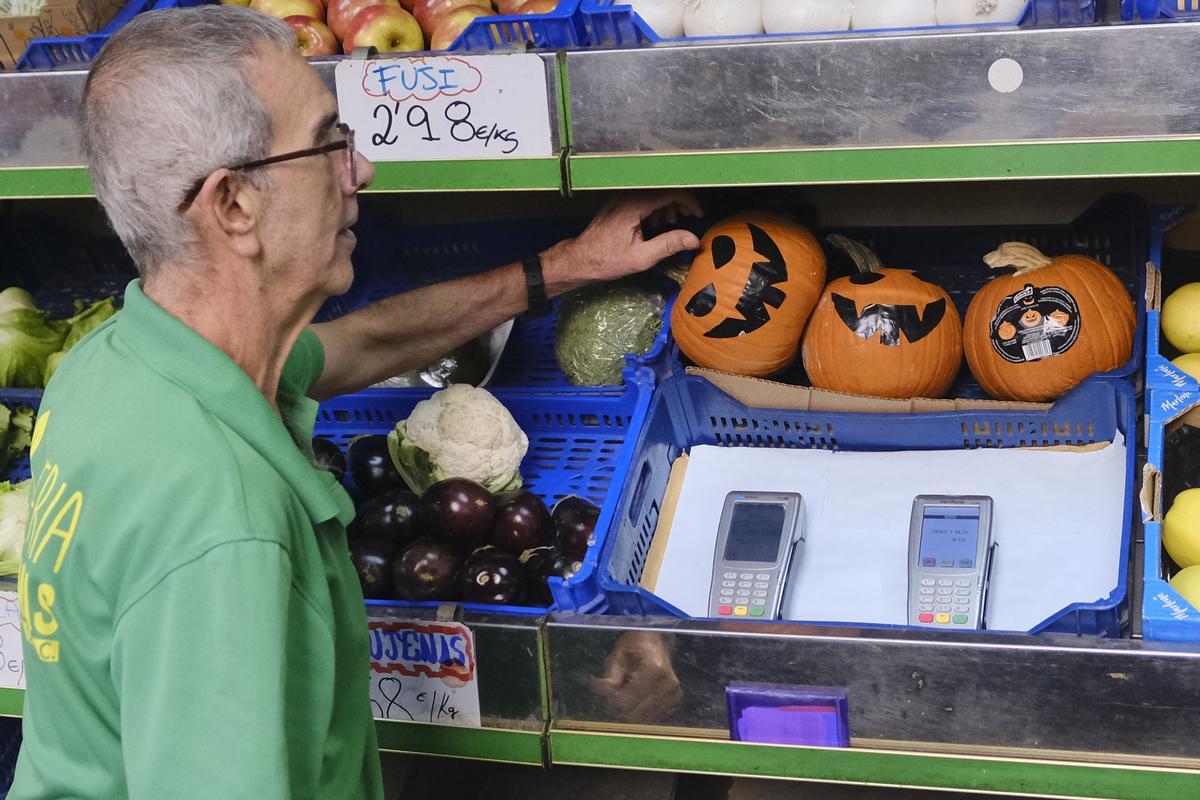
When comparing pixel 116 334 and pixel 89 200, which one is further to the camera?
pixel 89 200

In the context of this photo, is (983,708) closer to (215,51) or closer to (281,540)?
(281,540)

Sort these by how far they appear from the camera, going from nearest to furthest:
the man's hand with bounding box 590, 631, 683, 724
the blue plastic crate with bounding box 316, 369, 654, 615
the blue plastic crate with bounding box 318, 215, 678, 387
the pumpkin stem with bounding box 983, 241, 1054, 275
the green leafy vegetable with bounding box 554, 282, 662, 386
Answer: the man's hand with bounding box 590, 631, 683, 724 → the pumpkin stem with bounding box 983, 241, 1054, 275 → the blue plastic crate with bounding box 316, 369, 654, 615 → the green leafy vegetable with bounding box 554, 282, 662, 386 → the blue plastic crate with bounding box 318, 215, 678, 387

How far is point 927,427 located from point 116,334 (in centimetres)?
136

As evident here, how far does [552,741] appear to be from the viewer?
1.92m

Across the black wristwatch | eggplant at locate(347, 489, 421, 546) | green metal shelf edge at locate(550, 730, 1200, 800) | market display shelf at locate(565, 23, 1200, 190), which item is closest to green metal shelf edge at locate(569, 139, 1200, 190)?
market display shelf at locate(565, 23, 1200, 190)

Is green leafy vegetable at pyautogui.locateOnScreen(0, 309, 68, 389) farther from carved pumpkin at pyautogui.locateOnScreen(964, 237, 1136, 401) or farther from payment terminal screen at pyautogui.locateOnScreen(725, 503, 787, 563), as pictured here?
carved pumpkin at pyautogui.locateOnScreen(964, 237, 1136, 401)

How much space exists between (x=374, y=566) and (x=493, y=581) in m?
0.23

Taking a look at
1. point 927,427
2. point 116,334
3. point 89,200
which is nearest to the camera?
point 116,334

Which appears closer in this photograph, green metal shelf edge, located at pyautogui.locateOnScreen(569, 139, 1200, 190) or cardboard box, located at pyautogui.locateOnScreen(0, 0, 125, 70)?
green metal shelf edge, located at pyautogui.locateOnScreen(569, 139, 1200, 190)

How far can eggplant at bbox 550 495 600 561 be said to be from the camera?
2123 millimetres

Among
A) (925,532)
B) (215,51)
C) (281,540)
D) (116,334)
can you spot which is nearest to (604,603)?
(925,532)

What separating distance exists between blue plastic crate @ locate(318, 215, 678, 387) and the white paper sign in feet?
3.34

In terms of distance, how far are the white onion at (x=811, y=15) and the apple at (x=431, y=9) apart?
596 millimetres

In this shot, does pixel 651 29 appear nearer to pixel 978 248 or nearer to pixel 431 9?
pixel 431 9
